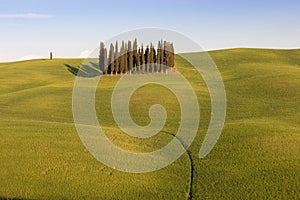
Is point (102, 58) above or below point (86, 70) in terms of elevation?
above

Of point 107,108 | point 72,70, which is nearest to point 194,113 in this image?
point 107,108

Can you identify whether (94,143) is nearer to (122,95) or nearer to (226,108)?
(226,108)

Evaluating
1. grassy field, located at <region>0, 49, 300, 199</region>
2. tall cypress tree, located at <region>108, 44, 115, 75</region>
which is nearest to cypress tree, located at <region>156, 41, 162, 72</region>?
tall cypress tree, located at <region>108, 44, 115, 75</region>

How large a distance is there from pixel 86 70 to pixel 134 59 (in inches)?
721

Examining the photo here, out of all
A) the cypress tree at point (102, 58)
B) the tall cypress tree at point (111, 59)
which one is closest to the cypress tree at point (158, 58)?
the tall cypress tree at point (111, 59)

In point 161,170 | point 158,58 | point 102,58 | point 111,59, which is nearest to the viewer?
point 161,170

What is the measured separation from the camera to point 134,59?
11744 cm

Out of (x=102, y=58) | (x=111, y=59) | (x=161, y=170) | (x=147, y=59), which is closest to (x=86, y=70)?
(x=102, y=58)

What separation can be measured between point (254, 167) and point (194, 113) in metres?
28.8

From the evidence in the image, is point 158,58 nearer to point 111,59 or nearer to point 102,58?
point 111,59

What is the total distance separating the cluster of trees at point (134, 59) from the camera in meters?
113

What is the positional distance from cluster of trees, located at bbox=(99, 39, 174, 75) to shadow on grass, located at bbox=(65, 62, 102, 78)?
2968mm

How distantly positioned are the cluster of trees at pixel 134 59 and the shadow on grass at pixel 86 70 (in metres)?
2.97

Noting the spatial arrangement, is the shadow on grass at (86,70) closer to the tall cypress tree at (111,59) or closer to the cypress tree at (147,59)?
the tall cypress tree at (111,59)
